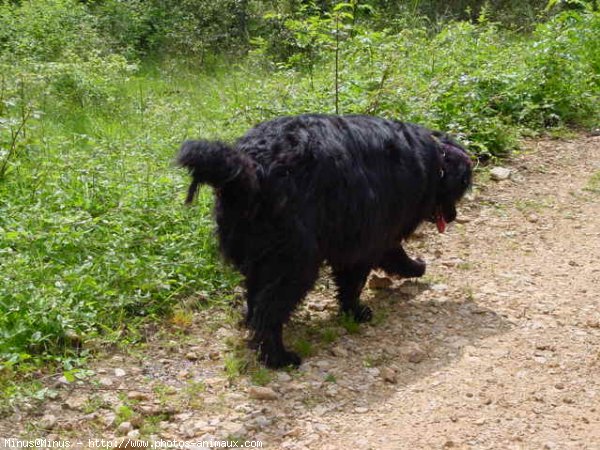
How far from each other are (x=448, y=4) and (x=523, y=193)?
666 cm

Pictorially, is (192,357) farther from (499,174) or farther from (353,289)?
(499,174)

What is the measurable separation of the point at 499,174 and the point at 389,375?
11.2ft

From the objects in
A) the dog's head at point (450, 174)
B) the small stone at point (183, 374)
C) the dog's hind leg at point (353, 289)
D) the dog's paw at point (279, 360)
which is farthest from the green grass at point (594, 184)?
the small stone at point (183, 374)

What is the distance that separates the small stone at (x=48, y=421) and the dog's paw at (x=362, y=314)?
1.87 meters

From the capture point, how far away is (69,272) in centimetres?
445

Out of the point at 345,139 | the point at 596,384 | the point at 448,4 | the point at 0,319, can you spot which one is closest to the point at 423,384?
the point at 596,384

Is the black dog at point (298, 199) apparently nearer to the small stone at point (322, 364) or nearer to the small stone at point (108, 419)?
the small stone at point (322, 364)

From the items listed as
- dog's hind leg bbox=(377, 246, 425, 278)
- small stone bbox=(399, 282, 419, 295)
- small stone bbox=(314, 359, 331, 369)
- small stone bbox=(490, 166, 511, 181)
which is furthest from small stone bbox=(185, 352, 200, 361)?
small stone bbox=(490, 166, 511, 181)

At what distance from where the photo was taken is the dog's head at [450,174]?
5.01 m

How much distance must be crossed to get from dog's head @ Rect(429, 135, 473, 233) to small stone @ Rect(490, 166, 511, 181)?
1837mm

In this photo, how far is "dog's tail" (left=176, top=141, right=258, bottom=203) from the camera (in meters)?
3.64

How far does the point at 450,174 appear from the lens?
5027 mm

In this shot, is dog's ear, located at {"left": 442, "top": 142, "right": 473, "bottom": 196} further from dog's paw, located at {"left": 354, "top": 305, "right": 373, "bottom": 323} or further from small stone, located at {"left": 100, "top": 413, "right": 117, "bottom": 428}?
small stone, located at {"left": 100, "top": 413, "right": 117, "bottom": 428}

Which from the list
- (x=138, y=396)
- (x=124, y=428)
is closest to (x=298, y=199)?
(x=138, y=396)
